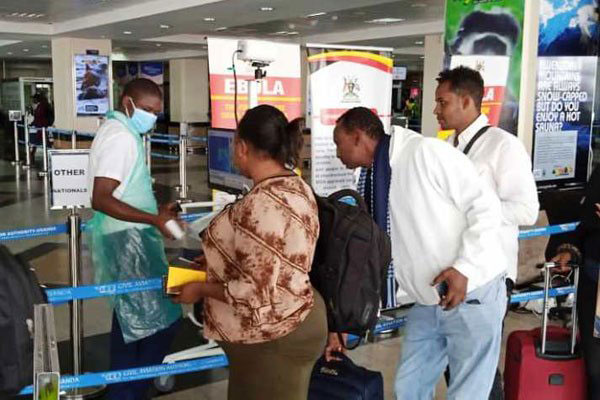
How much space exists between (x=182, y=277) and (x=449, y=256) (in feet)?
2.79

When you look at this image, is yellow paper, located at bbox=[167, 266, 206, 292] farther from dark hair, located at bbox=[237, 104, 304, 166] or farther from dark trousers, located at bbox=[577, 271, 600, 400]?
dark trousers, located at bbox=[577, 271, 600, 400]

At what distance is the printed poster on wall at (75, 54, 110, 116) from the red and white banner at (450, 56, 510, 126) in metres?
12.7

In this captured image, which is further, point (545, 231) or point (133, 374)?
point (545, 231)

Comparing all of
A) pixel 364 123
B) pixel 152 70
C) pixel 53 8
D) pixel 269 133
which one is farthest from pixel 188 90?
pixel 269 133

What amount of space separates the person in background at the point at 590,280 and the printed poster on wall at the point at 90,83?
14561 mm

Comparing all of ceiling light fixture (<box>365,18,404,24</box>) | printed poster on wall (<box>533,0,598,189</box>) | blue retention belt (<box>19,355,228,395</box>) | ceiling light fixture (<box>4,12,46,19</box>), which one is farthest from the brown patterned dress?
ceiling light fixture (<box>4,12,46,19</box>)

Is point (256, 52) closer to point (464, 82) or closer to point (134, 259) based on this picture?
point (134, 259)

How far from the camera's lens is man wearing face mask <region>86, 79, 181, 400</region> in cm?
290

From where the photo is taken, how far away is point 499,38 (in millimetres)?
4809

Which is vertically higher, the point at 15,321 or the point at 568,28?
the point at 568,28

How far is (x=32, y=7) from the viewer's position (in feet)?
40.2

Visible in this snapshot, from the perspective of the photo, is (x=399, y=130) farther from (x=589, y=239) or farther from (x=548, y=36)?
(x=548, y=36)

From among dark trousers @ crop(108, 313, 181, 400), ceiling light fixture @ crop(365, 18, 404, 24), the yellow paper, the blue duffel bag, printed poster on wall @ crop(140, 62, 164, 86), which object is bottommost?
dark trousers @ crop(108, 313, 181, 400)

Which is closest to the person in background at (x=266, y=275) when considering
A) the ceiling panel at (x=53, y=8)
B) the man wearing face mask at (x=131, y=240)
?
the man wearing face mask at (x=131, y=240)
